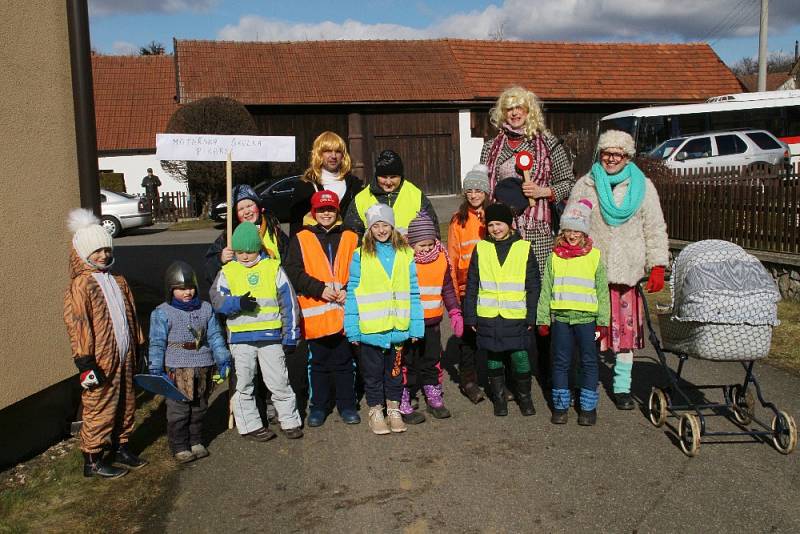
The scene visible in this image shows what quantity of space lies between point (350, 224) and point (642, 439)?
2.48 meters

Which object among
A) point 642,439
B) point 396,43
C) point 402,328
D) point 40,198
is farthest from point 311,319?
point 396,43

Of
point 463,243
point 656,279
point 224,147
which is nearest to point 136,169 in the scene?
point 224,147

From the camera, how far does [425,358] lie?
5375 mm

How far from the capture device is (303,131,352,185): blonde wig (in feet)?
17.8

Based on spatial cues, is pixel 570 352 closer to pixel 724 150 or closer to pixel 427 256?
pixel 427 256

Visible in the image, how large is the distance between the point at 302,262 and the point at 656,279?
2.43m

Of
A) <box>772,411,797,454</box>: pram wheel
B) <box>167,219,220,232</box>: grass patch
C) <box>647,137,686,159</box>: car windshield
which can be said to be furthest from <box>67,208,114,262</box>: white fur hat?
<box>167,219,220,232</box>: grass patch

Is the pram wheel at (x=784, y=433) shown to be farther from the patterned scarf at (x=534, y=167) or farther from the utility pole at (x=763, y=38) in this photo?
the utility pole at (x=763, y=38)

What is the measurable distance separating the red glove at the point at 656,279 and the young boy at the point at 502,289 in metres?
0.76

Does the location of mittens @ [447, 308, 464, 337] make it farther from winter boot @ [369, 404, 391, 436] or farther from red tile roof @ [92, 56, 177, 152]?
red tile roof @ [92, 56, 177, 152]

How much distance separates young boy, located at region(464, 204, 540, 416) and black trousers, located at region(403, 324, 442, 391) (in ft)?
0.95

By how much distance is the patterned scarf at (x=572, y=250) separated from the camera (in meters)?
5.05

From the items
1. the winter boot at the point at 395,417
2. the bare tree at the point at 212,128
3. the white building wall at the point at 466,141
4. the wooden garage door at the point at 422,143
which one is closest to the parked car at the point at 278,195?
the bare tree at the point at 212,128

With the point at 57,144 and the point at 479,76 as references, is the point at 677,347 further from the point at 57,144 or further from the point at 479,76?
the point at 479,76
